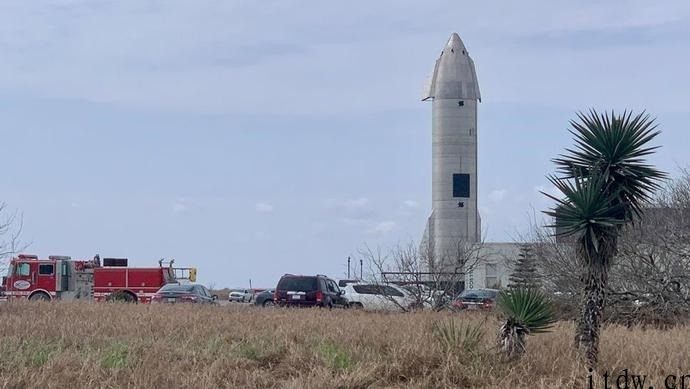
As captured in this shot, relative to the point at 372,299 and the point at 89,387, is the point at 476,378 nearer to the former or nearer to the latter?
the point at 89,387

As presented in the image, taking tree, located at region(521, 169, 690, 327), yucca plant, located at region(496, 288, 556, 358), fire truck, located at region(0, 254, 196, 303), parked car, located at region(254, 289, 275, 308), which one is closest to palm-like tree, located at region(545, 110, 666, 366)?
yucca plant, located at region(496, 288, 556, 358)

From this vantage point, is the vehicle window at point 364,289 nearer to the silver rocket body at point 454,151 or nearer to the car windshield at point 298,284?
the car windshield at point 298,284

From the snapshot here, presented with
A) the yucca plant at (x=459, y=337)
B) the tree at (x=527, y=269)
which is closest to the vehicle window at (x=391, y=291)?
the tree at (x=527, y=269)

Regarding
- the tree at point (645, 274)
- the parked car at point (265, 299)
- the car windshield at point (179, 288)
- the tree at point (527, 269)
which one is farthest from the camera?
the parked car at point (265, 299)

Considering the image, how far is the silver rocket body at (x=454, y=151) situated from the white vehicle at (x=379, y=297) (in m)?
33.3

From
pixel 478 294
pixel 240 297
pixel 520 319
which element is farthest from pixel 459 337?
pixel 240 297

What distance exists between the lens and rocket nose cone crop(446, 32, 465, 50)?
79375mm

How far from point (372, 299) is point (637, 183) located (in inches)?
931

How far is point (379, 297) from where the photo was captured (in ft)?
121

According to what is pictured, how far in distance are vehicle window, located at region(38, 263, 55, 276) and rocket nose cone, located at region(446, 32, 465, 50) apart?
141 feet

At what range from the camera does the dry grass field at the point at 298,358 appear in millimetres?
14633

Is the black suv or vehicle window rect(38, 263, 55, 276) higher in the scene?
vehicle window rect(38, 263, 55, 276)

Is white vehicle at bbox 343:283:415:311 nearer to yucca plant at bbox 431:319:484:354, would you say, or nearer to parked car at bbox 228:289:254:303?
parked car at bbox 228:289:254:303

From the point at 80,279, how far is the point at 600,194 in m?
34.6
